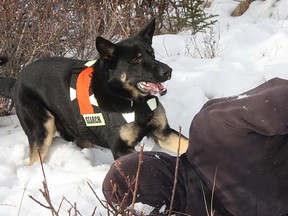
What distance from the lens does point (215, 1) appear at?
9617 mm

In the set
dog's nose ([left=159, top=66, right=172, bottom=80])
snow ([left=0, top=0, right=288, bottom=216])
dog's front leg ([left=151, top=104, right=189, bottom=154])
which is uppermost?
dog's nose ([left=159, top=66, right=172, bottom=80])

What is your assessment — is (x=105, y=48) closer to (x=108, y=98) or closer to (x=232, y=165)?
(x=108, y=98)

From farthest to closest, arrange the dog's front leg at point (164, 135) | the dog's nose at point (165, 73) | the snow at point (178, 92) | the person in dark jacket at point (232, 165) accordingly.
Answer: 1. the dog's front leg at point (164, 135)
2. the dog's nose at point (165, 73)
3. the snow at point (178, 92)
4. the person in dark jacket at point (232, 165)

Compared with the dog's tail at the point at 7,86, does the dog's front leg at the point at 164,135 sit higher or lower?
lower

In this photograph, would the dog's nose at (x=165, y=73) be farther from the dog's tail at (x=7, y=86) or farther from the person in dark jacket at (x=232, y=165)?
the dog's tail at (x=7, y=86)

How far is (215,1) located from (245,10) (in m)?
1.10

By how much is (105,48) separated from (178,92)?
1758 millimetres

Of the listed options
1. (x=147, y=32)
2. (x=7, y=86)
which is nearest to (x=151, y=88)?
(x=147, y=32)

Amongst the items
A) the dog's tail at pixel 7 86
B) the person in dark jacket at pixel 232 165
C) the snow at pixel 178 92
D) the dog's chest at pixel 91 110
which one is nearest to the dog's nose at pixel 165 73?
the dog's chest at pixel 91 110

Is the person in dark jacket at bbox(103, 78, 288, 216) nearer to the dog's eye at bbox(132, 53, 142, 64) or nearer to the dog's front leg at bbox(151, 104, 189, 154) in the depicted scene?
the dog's front leg at bbox(151, 104, 189, 154)

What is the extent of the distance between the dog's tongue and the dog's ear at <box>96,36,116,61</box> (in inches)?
12.1

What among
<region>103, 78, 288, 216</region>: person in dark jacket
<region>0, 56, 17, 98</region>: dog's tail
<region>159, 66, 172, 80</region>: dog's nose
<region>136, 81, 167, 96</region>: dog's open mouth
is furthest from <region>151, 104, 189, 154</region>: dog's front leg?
<region>0, 56, 17, 98</region>: dog's tail

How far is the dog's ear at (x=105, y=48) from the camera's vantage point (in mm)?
3443

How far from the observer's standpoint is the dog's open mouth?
3.55m
